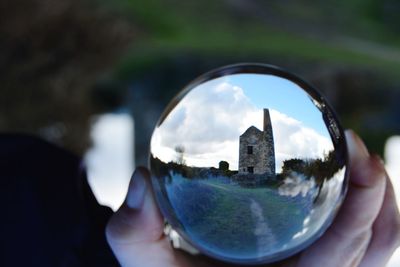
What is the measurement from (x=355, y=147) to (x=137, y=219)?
0.80 feet

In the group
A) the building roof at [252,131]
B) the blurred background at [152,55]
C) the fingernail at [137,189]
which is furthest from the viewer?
the blurred background at [152,55]

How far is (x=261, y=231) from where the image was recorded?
1.75 feet

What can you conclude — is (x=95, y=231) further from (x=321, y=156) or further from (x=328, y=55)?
(x=328, y=55)

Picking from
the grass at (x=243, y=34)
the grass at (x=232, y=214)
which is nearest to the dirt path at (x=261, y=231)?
the grass at (x=232, y=214)

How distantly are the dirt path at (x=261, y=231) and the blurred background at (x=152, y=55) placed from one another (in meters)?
1.48

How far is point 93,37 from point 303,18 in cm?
79

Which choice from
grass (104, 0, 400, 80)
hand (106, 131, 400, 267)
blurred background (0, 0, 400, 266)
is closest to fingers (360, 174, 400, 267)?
hand (106, 131, 400, 267)

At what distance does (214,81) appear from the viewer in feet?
1.76

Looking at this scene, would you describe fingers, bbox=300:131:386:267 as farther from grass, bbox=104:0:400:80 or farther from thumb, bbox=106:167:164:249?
grass, bbox=104:0:400:80

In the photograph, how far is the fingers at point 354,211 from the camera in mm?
649

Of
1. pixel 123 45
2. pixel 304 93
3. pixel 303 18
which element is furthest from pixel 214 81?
pixel 123 45

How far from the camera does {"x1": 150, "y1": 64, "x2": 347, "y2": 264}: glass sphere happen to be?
51cm

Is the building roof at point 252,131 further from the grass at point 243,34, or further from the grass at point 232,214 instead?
the grass at point 243,34

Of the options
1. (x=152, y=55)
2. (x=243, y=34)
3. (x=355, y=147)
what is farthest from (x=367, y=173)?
(x=152, y=55)
